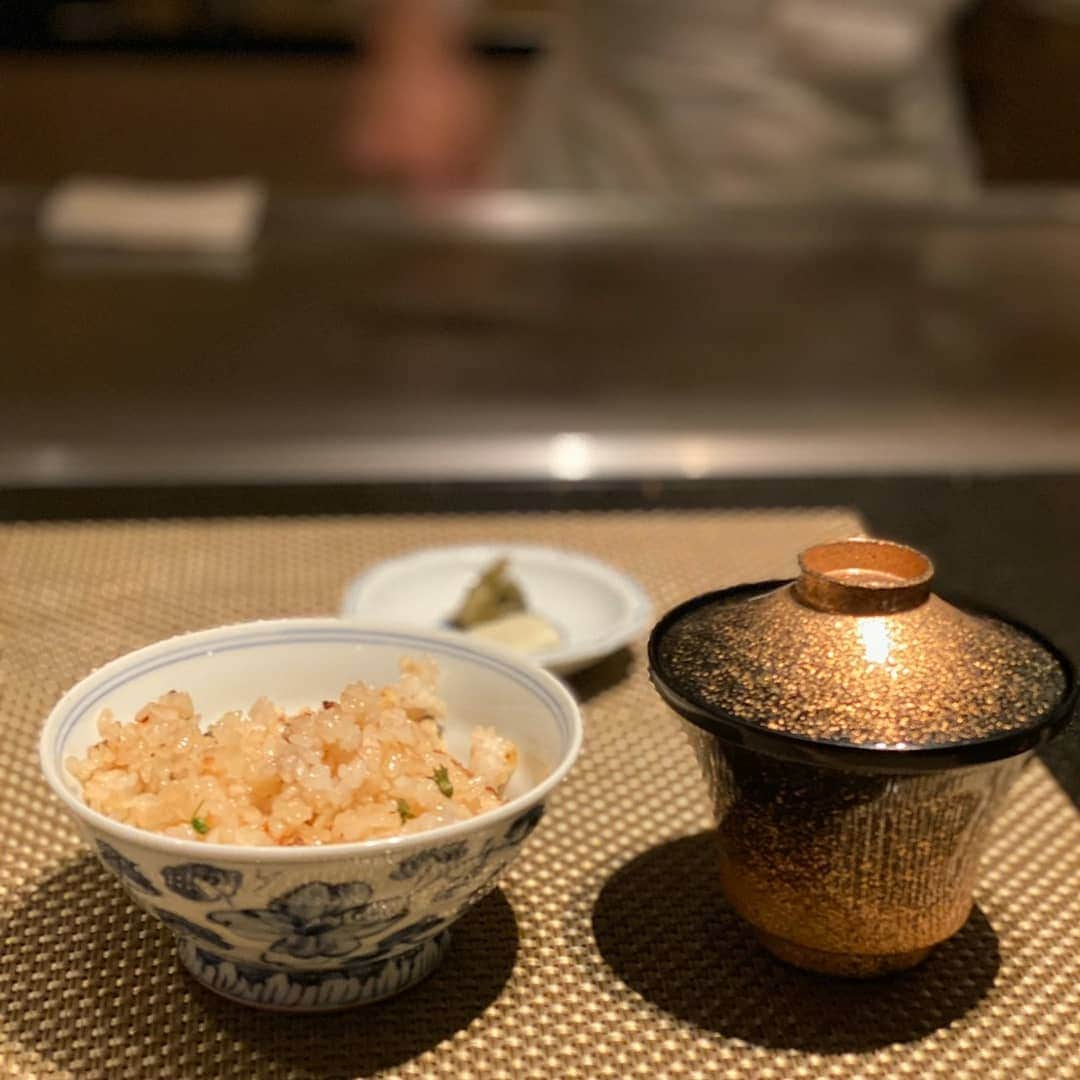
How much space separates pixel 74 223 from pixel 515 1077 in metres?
1.58

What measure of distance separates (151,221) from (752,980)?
154 centimetres

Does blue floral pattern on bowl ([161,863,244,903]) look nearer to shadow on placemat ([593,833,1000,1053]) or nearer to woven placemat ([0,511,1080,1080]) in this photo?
woven placemat ([0,511,1080,1080])

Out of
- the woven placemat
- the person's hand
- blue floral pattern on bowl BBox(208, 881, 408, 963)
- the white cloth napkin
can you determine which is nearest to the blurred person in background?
the person's hand

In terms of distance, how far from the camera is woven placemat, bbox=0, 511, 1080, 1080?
647mm

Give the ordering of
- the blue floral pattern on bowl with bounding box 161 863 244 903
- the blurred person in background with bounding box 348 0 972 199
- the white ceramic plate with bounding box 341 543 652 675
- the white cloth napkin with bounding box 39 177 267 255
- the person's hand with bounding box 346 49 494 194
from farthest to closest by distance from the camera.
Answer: the person's hand with bounding box 346 49 494 194 < the blurred person in background with bounding box 348 0 972 199 < the white cloth napkin with bounding box 39 177 267 255 < the white ceramic plate with bounding box 341 543 652 675 < the blue floral pattern on bowl with bounding box 161 863 244 903

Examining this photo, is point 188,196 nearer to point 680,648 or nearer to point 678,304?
point 678,304

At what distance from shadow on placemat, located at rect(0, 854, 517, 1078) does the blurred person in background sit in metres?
1.71

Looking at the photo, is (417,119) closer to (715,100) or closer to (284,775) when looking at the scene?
(715,100)

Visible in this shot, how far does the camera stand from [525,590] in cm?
115

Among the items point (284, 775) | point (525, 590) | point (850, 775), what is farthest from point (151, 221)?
point (850, 775)

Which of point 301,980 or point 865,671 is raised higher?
point 865,671

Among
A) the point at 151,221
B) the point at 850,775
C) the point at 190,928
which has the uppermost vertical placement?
the point at 850,775

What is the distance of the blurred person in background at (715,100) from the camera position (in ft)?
7.63

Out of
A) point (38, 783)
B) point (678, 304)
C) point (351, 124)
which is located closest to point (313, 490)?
point (38, 783)
